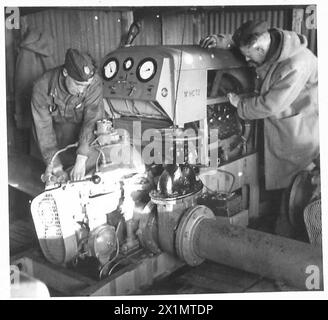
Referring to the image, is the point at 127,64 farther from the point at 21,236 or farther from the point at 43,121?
the point at 21,236

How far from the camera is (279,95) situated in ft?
5.35

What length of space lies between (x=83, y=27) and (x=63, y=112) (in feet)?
1.90

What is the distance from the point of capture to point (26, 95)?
1.94 meters

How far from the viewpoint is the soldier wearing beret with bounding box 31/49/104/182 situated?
1553mm

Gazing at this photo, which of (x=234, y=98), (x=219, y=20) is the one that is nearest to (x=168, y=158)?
(x=234, y=98)

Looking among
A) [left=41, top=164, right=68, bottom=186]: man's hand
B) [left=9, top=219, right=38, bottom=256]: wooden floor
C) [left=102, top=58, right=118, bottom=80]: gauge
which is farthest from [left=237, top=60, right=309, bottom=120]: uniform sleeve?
[left=9, top=219, right=38, bottom=256]: wooden floor

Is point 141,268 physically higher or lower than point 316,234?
lower
